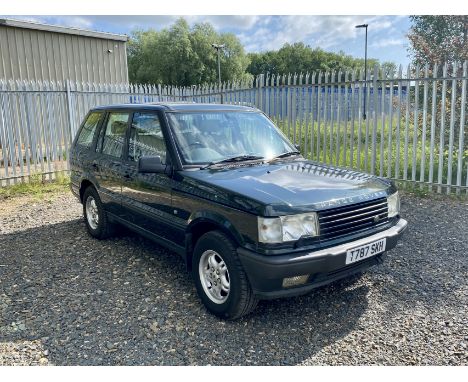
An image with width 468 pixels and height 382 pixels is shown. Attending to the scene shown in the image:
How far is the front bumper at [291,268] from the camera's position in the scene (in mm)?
2812

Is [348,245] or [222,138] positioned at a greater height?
[222,138]

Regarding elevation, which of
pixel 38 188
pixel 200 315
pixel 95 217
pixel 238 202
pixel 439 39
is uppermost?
pixel 439 39

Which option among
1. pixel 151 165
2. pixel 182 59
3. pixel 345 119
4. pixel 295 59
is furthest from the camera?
pixel 295 59

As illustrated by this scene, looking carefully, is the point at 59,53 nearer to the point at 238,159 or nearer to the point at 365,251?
the point at 238,159

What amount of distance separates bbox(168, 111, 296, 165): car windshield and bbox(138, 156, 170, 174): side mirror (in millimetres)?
243

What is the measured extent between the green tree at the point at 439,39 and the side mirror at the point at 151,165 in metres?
7.01

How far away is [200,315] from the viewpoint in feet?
11.2

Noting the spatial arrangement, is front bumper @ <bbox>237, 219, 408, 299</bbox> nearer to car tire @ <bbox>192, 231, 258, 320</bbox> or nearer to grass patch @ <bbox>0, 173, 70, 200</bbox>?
car tire @ <bbox>192, 231, 258, 320</bbox>

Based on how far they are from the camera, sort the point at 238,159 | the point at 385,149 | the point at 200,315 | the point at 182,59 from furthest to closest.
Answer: the point at 182,59
the point at 385,149
the point at 238,159
the point at 200,315

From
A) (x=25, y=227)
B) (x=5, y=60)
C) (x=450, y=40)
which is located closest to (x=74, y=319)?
(x=25, y=227)

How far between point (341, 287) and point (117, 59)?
45.9ft

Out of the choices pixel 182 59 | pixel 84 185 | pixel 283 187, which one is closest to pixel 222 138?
pixel 283 187

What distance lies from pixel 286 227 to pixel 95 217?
11.3 ft

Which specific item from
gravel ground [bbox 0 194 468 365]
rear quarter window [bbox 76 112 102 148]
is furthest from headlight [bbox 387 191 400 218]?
rear quarter window [bbox 76 112 102 148]
